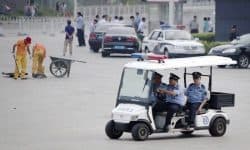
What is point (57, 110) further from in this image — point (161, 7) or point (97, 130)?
point (161, 7)

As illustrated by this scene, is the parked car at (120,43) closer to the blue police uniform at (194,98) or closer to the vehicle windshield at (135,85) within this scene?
the blue police uniform at (194,98)

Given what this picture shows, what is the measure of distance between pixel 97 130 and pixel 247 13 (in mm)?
29416

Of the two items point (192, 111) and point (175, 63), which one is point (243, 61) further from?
point (175, 63)

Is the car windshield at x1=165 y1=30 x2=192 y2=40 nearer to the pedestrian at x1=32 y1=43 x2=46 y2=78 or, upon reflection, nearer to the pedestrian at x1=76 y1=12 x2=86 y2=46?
the pedestrian at x1=76 y1=12 x2=86 y2=46

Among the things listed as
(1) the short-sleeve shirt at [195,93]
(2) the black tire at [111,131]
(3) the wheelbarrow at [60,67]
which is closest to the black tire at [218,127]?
(1) the short-sleeve shirt at [195,93]

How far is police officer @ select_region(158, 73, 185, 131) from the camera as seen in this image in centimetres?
1720

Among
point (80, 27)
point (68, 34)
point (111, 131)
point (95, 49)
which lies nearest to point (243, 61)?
point (68, 34)

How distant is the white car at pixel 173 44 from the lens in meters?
41.9

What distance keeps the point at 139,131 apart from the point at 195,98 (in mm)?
1471

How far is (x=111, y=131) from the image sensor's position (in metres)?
17.3

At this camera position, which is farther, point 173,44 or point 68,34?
point 68,34

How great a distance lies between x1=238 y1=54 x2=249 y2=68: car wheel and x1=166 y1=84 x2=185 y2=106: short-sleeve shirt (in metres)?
21.2

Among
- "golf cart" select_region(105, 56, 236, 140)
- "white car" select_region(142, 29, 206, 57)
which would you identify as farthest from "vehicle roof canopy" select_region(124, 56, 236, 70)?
"white car" select_region(142, 29, 206, 57)

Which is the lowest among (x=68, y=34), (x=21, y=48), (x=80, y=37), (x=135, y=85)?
(x=135, y=85)
